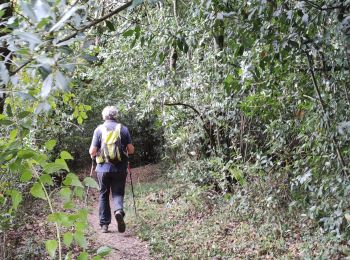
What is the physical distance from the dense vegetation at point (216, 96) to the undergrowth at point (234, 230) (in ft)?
0.16

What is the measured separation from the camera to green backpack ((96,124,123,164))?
6898 millimetres

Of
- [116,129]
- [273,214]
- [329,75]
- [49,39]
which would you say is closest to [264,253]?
[273,214]

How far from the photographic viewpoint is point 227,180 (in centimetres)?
744

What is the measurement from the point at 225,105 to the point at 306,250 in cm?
256

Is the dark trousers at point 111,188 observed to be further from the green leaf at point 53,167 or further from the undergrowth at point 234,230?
the green leaf at point 53,167

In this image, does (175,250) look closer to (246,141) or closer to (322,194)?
(246,141)

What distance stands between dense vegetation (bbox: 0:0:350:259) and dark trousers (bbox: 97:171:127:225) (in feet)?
2.12

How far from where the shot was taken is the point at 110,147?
22.7 ft

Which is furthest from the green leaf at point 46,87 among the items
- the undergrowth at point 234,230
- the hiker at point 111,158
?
the hiker at point 111,158

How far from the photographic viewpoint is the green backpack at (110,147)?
6.90 m

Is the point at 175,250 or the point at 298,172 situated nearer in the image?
the point at 298,172

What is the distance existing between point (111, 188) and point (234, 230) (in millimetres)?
Result: 2182

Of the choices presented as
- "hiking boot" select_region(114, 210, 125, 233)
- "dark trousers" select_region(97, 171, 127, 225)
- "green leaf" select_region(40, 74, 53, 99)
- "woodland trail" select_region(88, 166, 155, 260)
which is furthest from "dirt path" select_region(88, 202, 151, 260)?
"green leaf" select_region(40, 74, 53, 99)

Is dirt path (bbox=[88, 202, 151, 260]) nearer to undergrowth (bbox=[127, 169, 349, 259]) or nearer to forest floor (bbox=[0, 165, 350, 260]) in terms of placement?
forest floor (bbox=[0, 165, 350, 260])
